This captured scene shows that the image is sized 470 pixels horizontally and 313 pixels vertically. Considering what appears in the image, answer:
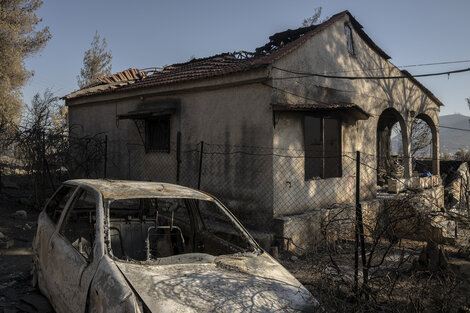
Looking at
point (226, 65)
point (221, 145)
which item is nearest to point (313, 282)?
point (221, 145)

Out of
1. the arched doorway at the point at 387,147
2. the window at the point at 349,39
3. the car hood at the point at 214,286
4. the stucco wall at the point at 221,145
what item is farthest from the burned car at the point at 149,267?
the arched doorway at the point at 387,147

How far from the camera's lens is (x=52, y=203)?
13.1ft

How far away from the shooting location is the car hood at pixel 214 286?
2.25 metres

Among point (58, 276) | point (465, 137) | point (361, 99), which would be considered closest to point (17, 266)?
point (58, 276)

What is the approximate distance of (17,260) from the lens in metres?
5.56

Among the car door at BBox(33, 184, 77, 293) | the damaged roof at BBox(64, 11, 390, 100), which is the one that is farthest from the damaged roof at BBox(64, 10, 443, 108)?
the car door at BBox(33, 184, 77, 293)

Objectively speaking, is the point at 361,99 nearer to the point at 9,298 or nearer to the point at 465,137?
the point at 9,298

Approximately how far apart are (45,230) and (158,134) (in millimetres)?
6106

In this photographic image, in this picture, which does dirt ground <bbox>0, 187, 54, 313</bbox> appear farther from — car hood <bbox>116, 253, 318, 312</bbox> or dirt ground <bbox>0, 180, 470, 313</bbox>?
car hood <bbox>116, 253, 318, 312</bbox>

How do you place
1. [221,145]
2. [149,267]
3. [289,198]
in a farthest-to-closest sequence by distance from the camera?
[221,145]
[289,198]
[149,267]

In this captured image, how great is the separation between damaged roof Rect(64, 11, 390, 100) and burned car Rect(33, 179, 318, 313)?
435 centimetres

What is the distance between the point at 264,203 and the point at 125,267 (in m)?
4.88

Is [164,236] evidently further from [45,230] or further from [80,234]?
[45,230]

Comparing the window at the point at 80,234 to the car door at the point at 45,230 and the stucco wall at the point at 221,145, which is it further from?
the stucco wall at the point at 221,145
